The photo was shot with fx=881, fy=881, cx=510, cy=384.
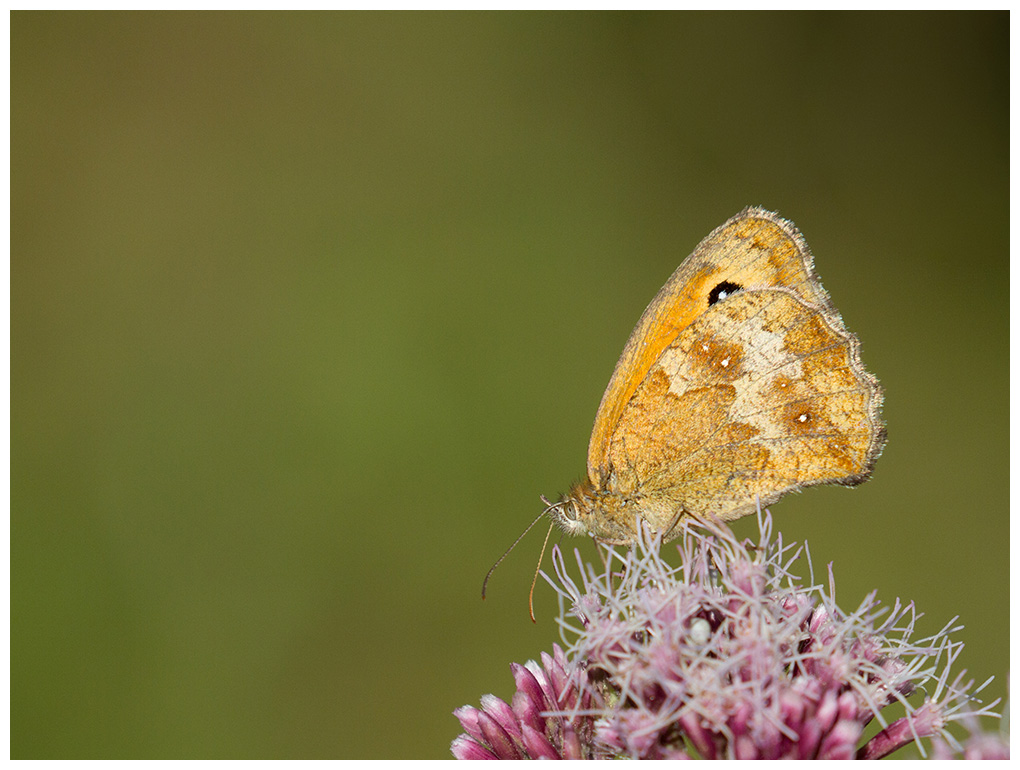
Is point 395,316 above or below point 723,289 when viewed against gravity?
above

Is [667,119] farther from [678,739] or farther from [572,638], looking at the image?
[678,739]

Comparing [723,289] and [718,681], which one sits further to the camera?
[723,289]

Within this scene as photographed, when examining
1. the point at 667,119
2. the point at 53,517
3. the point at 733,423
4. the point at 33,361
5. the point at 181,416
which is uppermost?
the point at 667,119

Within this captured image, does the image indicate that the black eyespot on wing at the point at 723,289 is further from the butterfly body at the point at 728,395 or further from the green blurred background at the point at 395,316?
the green blurred background at the point at 395,316

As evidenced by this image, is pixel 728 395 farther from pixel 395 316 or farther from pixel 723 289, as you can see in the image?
pixel 395 316

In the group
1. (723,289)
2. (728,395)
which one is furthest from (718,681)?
(723,289)

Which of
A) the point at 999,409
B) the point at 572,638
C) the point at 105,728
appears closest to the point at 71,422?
the point at 105,728

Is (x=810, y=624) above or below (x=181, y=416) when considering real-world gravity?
below

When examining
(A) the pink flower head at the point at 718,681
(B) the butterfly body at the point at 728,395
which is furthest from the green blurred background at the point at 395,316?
(A) the pink flower head at the point at 718,681

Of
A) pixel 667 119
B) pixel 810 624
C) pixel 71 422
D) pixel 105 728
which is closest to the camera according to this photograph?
pixel 810 624
